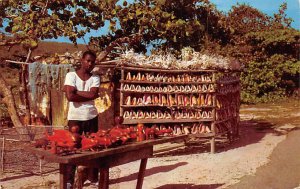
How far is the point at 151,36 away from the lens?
1387cm

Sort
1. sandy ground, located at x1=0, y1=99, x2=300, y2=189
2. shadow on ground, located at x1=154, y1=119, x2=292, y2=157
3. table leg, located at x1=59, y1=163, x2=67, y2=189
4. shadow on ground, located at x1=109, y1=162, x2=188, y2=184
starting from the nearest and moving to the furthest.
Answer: table leg, located at x1=59, y1=163, x2=67, y2=189
sandy ground, located at x1=0, y1=99, x2=300, y2=189
shadow on ground, located at x1=109, y1=162, x2=188, y2=184
shadow on ground, located at x1=154, y1=119, x2=292, y2=157

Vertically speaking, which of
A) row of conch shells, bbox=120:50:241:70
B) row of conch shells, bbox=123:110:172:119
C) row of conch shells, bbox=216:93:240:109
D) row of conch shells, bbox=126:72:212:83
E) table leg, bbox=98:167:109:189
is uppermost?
row of conch shells, bbox=120:50:241:70

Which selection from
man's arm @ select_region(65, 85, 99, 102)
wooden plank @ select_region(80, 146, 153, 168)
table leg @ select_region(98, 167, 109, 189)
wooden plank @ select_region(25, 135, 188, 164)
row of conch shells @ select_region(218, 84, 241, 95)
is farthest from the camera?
row of conch shells @ select_region(218, 84, 241, 95)

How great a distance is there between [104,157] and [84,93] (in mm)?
1121

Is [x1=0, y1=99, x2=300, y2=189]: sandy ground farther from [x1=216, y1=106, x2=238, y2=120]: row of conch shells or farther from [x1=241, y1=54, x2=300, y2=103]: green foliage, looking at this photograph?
[x1=241, y1=54, x2=300, y2=103]: green foliage

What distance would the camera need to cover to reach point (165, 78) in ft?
35.9

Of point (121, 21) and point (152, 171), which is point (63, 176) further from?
point (121, 21)

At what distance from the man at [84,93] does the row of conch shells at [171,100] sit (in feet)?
14.8

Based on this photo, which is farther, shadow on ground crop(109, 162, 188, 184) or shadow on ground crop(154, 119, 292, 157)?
shadow on ground crop(154, 119, 292, 157)

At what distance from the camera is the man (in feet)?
20.3

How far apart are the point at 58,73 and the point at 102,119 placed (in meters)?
1.79

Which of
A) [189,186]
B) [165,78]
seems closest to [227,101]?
[165,78]

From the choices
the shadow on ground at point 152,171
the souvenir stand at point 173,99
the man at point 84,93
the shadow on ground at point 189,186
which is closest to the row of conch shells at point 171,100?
the souvenir stand at point 173,99

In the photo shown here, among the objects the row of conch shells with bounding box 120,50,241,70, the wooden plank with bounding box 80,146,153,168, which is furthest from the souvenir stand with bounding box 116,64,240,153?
the wooden plank with bounding box 80,146,153,168
